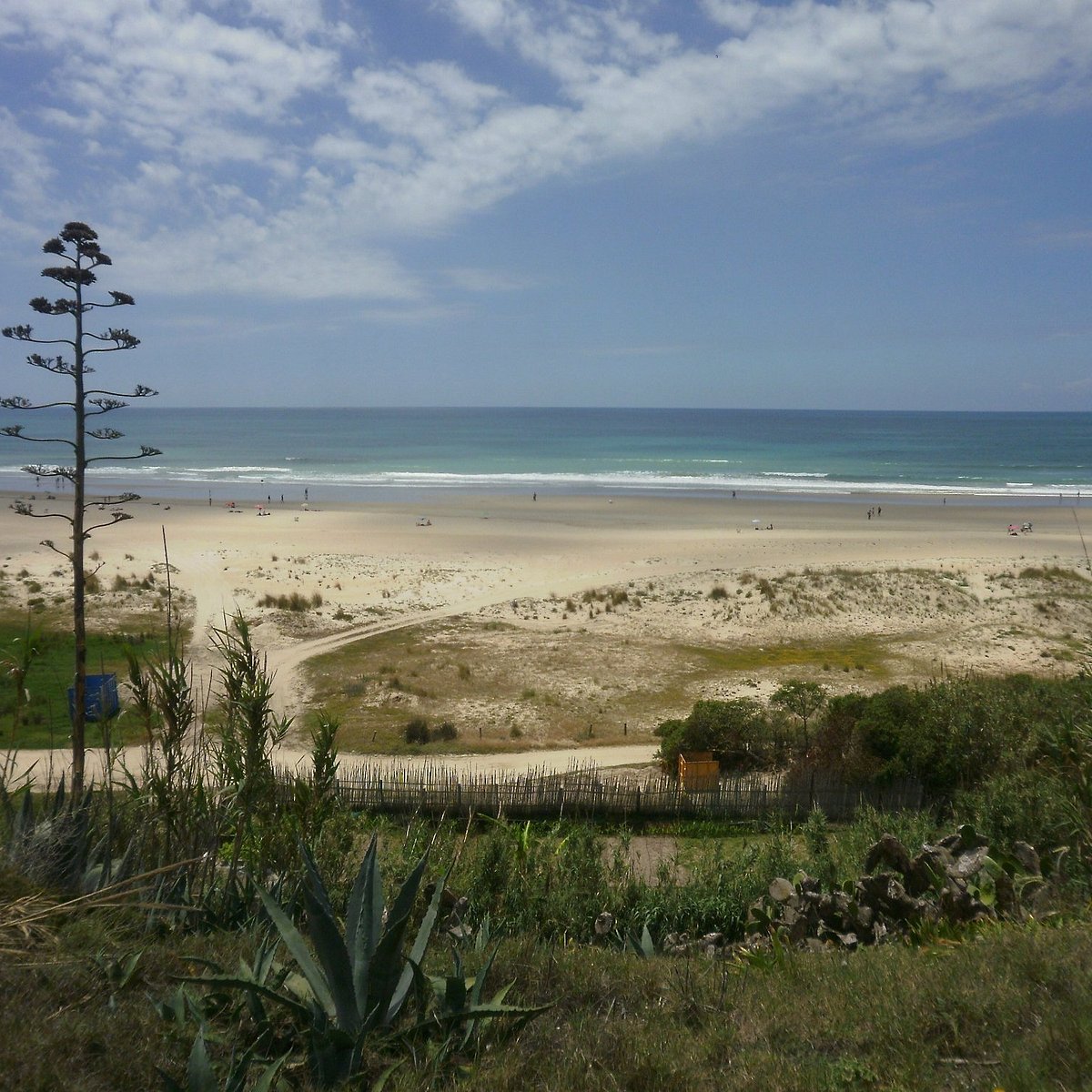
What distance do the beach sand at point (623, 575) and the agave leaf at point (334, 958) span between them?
36.6ft

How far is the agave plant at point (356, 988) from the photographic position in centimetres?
389

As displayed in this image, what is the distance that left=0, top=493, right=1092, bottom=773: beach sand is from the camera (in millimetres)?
24875

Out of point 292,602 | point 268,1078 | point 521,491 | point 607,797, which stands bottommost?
point 607,797

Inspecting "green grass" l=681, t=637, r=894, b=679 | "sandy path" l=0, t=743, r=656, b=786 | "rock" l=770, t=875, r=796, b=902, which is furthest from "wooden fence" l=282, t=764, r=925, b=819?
"green grass" l=681, t=637, r=894, b=679

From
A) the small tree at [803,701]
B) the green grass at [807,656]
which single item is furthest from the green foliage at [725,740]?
the green grass at [807,656]

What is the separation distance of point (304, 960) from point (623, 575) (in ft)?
101

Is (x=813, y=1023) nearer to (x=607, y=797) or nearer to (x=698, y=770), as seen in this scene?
(x=607, y=797)

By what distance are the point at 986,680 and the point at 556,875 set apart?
417 inches

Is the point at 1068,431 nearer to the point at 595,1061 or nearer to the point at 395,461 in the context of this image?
the point at 395,461

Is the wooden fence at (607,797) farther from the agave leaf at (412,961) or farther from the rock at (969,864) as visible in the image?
the agave leaf at (412,961)

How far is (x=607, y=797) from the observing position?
12.4 m

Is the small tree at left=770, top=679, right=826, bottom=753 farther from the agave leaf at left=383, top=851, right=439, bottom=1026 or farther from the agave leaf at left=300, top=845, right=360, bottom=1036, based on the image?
the agave leaf at left=300, top=845, right=360, bottom=1036

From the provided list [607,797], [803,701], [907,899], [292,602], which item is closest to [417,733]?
[607,797]

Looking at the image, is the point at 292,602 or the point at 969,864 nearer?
the point at 969,864
